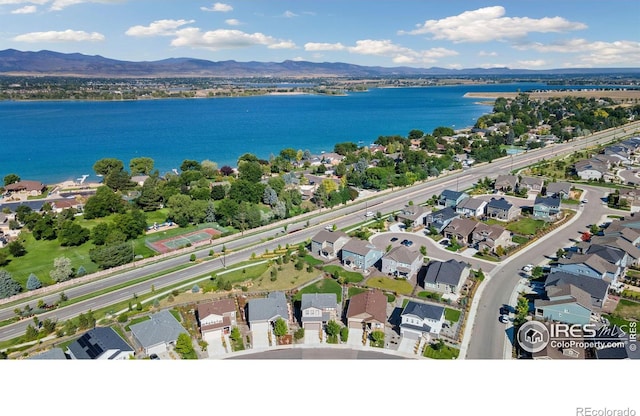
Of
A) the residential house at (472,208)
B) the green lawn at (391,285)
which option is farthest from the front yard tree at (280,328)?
the residential house at (472,208)

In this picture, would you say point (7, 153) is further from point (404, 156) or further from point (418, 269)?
point (418, 269)

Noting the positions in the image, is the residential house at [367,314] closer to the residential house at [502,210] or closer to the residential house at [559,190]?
the residential house at [502,210]

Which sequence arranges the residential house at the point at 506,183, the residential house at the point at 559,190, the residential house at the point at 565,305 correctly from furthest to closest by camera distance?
the residential house at the point at 506,183, the residential house at the point at 559,190, the residential house at the point at 565,305

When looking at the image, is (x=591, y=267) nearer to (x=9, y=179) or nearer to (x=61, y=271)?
(x=61, y=271)

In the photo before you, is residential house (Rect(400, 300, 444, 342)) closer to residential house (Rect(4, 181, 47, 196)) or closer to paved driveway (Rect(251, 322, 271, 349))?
paved driveway (Rect(251, 322, 271, 349))

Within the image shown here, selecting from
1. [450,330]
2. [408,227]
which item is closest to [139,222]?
[408,227]
